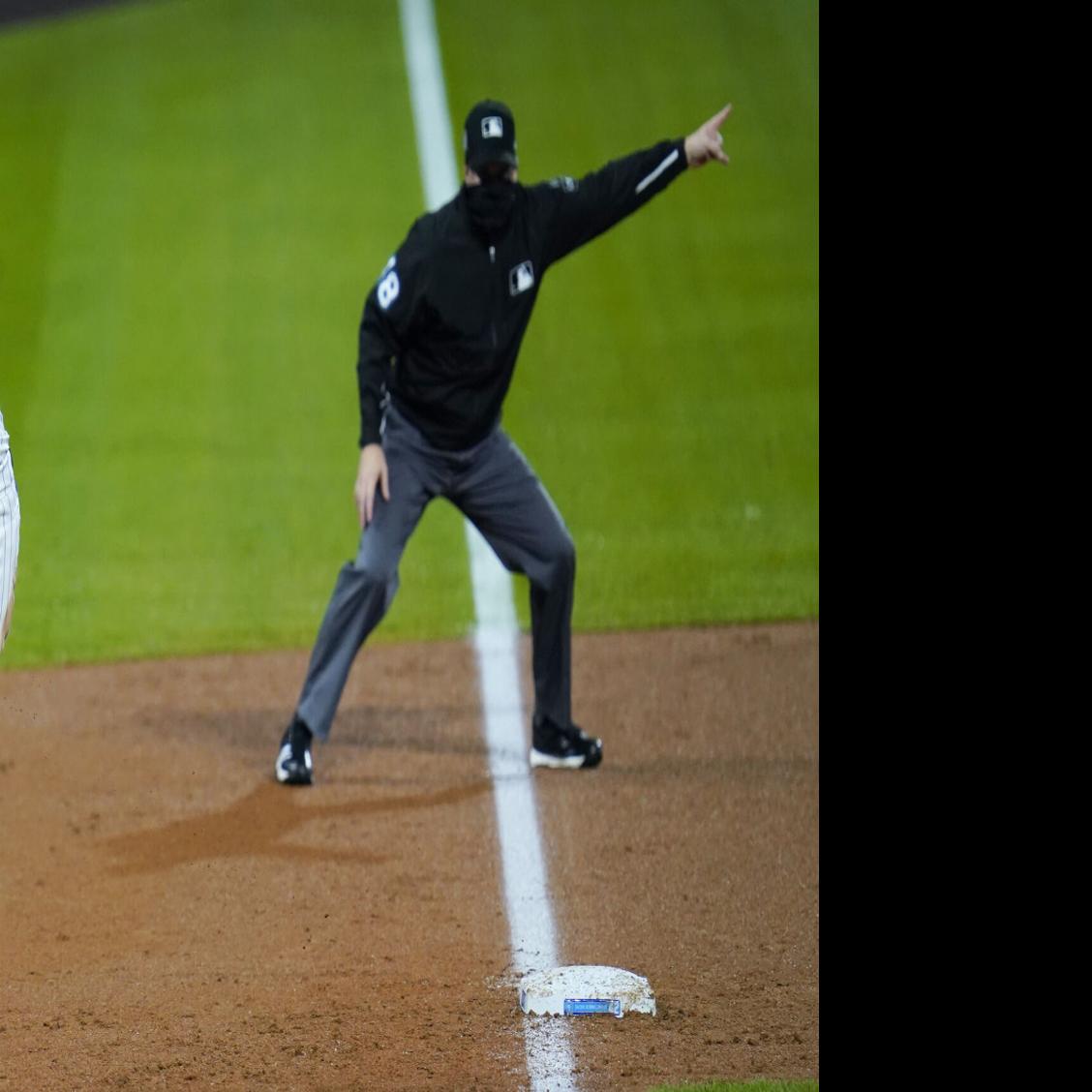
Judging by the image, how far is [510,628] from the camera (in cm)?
902

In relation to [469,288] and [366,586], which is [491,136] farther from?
[366,586]

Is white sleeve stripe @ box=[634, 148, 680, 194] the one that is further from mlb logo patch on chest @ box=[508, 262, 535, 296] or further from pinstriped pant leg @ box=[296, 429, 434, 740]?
pinstriped pant leg @ box=[296, 429, 434, 740]

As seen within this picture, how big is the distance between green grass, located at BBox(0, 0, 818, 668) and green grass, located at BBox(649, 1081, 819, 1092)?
4544 mm

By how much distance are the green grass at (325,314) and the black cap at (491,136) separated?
2952 mm

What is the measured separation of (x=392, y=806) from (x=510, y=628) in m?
2.37

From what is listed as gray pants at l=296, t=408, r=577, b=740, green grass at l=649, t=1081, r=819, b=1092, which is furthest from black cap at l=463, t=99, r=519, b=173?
green grass at l=649, t=1081, r=819, b=1092

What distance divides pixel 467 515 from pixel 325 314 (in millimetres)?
6600

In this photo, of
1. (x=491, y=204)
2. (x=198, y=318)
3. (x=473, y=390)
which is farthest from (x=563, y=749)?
(x=198, y=318)

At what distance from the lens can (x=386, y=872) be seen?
20.0 feet

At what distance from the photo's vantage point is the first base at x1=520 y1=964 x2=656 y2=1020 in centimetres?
496

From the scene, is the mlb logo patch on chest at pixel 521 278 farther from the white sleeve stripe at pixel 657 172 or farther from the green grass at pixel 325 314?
the green grass at pixel 325 314

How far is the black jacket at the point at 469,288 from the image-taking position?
6652 mm
